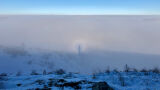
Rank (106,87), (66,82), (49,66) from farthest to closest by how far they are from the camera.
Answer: (49,66), (66,82), (106,87)

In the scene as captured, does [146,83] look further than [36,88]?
Yes

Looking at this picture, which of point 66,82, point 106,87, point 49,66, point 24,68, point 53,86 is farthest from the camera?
point 49,66

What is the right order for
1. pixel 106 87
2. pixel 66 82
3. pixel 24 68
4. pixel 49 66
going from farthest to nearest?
pixel 49 66
pixel 24 68
pixel 66 82
pixel 106 87

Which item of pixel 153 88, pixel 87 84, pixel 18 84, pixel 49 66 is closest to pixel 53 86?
pixel 87 84

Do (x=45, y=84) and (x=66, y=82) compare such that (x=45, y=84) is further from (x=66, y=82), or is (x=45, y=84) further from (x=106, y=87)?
(x=106, y=87)

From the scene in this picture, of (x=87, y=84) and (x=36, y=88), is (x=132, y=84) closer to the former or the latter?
(x=87, y=84)

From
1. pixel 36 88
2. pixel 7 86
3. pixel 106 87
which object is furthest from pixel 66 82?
pixel 7 86

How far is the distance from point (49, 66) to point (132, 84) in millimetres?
87243

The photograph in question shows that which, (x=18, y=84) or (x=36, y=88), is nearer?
(x=36, y=88)

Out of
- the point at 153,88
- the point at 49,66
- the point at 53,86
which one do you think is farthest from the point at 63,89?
the point at 49,66

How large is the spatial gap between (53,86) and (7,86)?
4.63 meters

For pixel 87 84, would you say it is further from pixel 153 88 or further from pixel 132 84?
pixel 153 88

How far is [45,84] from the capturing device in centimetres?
1581

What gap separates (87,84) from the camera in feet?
49.8
